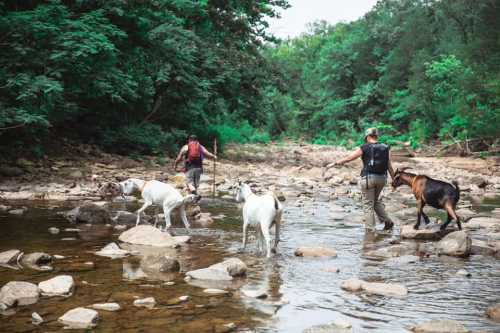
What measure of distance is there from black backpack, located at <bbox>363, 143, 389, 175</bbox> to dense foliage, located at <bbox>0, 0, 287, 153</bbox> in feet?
31.1

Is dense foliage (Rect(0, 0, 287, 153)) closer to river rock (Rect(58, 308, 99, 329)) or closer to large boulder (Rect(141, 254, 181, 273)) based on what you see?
large boulder (Rect(141, 254, 181, 273))

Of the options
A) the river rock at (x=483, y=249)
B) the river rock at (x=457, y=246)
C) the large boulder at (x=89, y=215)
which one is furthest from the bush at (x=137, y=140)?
the river rock at (x=483, y=249)

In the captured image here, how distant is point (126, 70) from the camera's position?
2291 centimetres

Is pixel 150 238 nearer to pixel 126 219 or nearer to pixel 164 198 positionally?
pixel 164 198

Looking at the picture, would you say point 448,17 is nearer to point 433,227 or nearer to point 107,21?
point 107,21

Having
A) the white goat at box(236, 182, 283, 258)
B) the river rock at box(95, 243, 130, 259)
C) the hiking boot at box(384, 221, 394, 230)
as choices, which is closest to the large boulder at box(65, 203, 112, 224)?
the river rock at box(95, 243, 130, 259)

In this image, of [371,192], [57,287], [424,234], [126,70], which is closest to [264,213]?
[57,287]

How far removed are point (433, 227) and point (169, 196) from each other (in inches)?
215

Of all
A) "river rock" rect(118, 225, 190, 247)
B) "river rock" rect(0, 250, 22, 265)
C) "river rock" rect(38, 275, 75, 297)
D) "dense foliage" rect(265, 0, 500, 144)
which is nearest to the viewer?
"river rock" rect(38, 275, 75, 297)

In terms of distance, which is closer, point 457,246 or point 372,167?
point 457,246

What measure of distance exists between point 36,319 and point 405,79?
5429cm

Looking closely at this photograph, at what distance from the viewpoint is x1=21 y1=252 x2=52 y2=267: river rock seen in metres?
7.74

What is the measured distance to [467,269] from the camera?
803 centimetres

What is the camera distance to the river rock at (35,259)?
7.74 m
